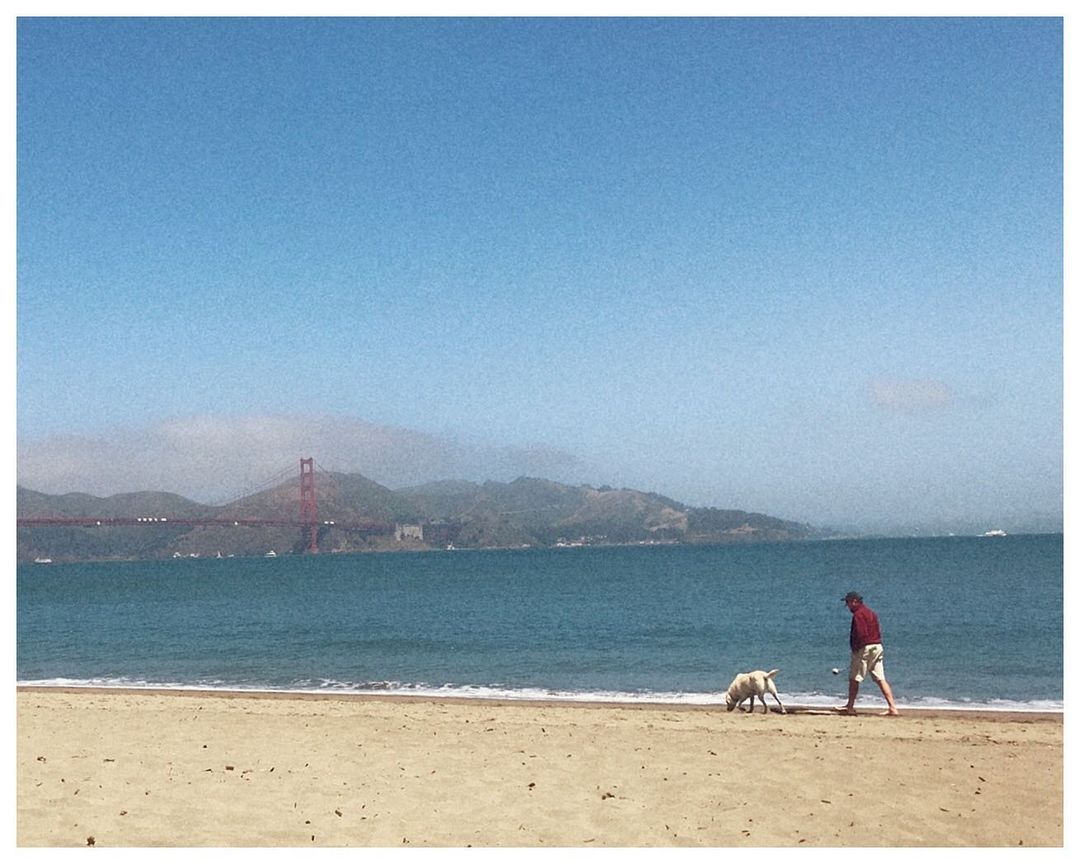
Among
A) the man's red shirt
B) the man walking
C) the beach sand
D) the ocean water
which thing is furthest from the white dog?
the ocean water

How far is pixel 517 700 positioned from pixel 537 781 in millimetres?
7183

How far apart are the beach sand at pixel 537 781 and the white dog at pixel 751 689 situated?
0.43 m

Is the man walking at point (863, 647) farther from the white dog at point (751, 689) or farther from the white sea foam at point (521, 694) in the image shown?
the white sea foam at point (521, 694)

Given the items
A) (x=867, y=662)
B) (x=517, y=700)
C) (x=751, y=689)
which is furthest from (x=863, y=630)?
(x=517, y=700)

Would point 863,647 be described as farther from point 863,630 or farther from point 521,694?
point 521,694

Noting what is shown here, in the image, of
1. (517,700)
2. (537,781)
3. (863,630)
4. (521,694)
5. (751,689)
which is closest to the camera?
(537,781)

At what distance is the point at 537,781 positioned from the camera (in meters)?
7.47

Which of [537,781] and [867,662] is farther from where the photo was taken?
[867,662]

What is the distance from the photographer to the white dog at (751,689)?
11883 millimetres

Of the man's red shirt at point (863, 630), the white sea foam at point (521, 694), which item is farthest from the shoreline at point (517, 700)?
the man's red shirt at point (863, 630)

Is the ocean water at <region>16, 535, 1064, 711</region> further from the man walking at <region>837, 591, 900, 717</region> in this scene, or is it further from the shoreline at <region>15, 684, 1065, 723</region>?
the man walking at <region>837, 591, 900, 717</region>

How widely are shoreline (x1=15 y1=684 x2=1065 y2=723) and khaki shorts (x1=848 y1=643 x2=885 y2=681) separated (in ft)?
2.02
